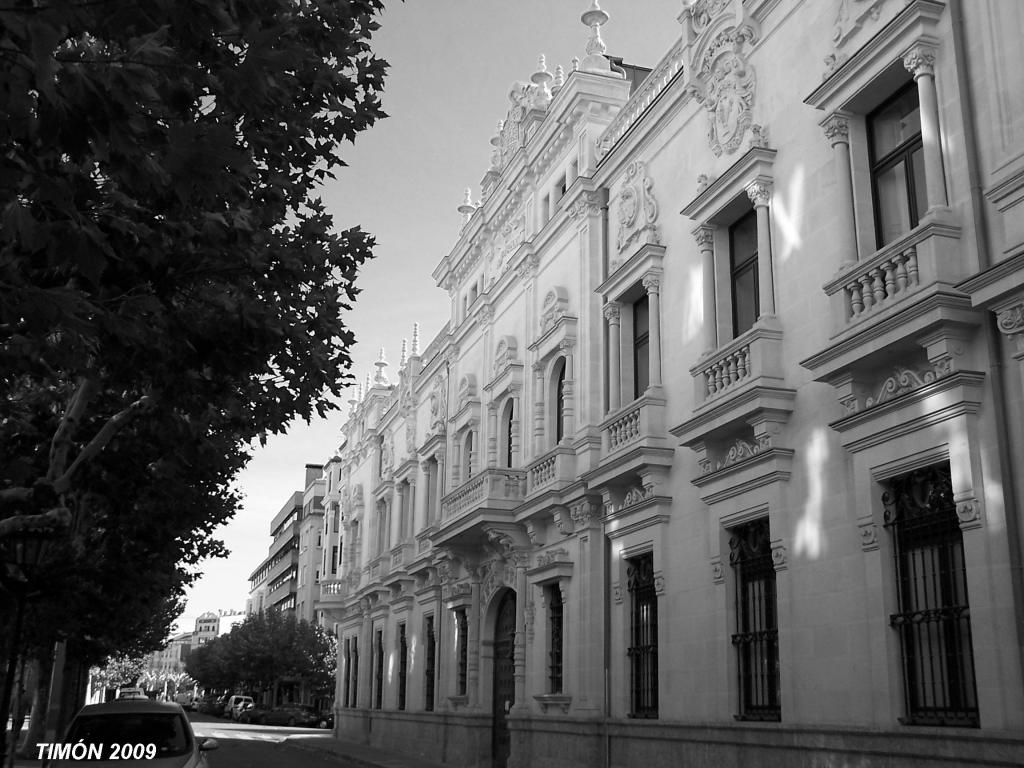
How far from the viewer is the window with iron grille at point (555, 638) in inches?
786

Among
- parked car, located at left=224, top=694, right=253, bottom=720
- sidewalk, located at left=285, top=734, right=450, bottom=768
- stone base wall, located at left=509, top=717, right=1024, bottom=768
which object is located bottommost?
sidewalk, located at left=285, top=734, right=450, bottom=768

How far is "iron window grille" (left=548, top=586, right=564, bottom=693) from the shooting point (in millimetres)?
19969

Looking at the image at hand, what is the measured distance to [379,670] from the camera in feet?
120

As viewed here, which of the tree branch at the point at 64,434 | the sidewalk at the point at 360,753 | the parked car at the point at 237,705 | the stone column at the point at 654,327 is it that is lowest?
the sidewalk at the point at 360,753

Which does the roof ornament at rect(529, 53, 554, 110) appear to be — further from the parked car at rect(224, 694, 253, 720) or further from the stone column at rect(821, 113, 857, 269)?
the parked car at rect(224, 694, 253, 720)

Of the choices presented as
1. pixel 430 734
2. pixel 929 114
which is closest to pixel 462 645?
pixel 430 734

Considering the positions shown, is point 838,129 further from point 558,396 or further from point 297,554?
point 297,554

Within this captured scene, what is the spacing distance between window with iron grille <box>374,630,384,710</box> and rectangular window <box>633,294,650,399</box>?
20.3 meters

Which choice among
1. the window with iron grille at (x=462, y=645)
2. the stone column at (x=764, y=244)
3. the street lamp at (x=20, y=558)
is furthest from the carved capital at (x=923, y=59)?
the window with iron grille at (x=462, y=645)

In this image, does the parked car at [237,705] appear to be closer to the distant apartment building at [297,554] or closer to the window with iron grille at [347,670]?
the distant apartment building at [297,554]

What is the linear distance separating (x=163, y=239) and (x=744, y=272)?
9.98 metres

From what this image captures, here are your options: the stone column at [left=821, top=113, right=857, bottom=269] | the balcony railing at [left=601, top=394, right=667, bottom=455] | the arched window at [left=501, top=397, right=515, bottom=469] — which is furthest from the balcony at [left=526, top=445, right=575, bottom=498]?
the stone column at [left=821, top=113, right=857, bottom=269]

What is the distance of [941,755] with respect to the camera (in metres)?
9.87

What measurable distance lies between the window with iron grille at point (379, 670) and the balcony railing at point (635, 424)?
20.0m
